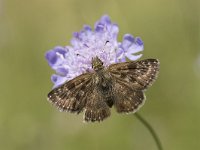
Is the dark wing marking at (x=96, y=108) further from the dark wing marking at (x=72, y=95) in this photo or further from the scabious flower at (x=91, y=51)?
the scabious flower at (x=91, y=51)

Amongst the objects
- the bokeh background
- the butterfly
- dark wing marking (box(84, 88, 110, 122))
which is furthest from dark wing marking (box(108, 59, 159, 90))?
the bokeh background

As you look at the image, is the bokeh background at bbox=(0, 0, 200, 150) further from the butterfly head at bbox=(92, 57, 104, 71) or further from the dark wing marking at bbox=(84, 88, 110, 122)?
the dark wing marking at bbox=(84, 88, 110, 122)

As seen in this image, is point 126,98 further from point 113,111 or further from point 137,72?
point 113,111

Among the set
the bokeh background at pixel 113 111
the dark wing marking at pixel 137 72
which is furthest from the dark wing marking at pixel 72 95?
the bokeh background at pixel 113 111

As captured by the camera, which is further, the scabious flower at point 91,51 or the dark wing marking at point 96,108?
the scabious flower at point 91,51
